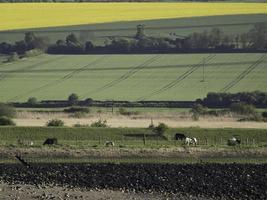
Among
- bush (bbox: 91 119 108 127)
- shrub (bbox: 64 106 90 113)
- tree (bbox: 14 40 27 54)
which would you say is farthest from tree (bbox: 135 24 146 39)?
bush (bbox: 91 119 108 127)

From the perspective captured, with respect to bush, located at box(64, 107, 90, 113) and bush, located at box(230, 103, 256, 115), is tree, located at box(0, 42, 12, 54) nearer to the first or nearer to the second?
bush, located at box(64, 107, 90, 113)

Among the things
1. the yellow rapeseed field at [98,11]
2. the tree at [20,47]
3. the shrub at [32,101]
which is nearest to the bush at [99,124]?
the shrub at [32,101]

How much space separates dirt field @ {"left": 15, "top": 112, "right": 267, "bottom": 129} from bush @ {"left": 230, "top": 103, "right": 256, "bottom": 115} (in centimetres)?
230

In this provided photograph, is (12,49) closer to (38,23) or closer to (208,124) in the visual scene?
(38,23)

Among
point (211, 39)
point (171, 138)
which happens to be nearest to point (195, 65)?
point (211, 39)

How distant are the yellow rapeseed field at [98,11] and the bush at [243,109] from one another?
121 ft

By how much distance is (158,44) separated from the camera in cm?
8912

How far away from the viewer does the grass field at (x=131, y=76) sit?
69000 mm

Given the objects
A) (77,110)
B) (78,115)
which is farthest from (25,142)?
(77,110)

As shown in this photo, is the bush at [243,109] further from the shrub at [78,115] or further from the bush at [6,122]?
the bush at [6,122]

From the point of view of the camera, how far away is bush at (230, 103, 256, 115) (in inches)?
2349

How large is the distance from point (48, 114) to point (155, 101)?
388 inches

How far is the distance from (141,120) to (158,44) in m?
34.2

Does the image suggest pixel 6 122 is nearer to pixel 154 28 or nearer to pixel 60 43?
pixel 60 43
